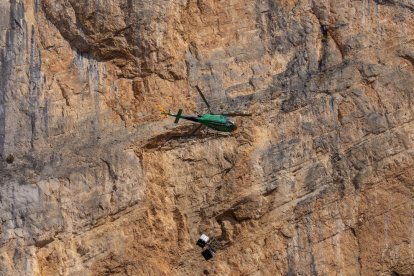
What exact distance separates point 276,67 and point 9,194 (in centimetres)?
821

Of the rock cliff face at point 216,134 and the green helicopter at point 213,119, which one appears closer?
the rock cliff face at point 216,134

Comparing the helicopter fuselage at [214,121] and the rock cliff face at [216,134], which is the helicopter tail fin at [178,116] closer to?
the helicopter fuselage at [214,121]

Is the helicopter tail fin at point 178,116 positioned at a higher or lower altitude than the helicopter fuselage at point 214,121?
higher

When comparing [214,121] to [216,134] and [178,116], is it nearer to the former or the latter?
[216,134]

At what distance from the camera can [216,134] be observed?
62.4 feet

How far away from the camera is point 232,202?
61.7ft

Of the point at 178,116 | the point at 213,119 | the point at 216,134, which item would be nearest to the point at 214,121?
the point at 213,119

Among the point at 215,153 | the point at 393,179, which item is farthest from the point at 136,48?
the point at 393,179

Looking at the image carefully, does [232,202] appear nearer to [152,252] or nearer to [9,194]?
[152,252]

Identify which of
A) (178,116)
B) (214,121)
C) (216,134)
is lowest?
(216,134)

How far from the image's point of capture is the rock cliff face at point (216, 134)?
18.1 m

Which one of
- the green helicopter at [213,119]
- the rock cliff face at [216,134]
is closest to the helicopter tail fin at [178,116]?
the green helicopter at [213,119]

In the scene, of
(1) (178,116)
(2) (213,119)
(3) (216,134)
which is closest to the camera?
(1) (178,116)

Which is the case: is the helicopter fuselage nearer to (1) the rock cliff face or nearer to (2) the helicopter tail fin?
(2) the helicopter tail fin
